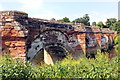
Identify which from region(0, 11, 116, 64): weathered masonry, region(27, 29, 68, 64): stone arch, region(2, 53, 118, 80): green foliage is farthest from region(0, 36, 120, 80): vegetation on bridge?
region(27, 29, 68, 64): stone arch

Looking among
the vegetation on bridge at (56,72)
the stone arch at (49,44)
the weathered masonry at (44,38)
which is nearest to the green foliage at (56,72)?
the vegetation on bridge at (56,72)

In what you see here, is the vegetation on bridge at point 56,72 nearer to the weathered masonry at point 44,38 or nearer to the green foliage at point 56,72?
the green foliage at point 56,72

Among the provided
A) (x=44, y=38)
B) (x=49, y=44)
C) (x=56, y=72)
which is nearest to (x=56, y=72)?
(x=56, y=72)

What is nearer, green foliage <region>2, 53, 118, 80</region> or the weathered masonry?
green foliage <region>2, 53, 118, 80</region>

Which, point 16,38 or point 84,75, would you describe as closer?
point 84,75

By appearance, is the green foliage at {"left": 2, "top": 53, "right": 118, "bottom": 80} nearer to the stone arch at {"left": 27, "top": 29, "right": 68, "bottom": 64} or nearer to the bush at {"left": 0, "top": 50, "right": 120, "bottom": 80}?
the bush at {"left": 0, "top": 50, "right": 120, "bottom": 80}

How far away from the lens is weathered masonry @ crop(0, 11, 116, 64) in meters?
6.29

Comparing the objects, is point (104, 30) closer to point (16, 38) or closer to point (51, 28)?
point (51, 28)

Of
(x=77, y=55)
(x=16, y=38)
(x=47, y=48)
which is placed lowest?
(x=77, y=55)

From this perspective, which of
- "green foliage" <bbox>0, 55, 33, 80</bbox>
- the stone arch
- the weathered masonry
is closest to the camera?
"green foliage" <bbox>0, 55, 33, 80</bbox>

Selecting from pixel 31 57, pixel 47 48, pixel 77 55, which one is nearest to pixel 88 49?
pixel 77 55

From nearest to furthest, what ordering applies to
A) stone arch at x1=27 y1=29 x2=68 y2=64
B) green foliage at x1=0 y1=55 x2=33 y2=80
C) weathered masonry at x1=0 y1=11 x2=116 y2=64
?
1. green foliage at x1=0 y1=55 x2=33 y2=80
2. weathered masonry at x1=0 y1=11 x2=116 y2=64
3. stone arch at x1=27 y1=29 x2=68 y2=64

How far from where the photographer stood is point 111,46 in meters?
14.4

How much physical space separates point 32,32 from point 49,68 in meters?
3.78
